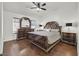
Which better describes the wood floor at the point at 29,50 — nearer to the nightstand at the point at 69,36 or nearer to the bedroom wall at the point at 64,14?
the nightstand at the point at 69,36

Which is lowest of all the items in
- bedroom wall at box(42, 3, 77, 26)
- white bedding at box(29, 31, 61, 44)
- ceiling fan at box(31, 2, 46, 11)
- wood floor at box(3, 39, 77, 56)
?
wood floor at box(3, 39, 77, 56)

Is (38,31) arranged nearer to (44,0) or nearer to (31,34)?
(31,34)

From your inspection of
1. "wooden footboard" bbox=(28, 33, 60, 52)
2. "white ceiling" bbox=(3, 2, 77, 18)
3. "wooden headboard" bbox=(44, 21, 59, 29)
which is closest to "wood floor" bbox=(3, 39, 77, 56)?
"wooden footboard" bbox=(28, 33, 60, 52)

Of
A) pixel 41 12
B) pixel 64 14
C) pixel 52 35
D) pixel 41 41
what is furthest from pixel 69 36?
pixel 41 12

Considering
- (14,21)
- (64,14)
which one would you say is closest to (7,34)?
(14,21)

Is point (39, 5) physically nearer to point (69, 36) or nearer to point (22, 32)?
point (22, 32)

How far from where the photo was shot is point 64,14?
1696mm

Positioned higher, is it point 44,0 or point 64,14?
point 44,0

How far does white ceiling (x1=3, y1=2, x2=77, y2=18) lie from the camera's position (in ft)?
5.56

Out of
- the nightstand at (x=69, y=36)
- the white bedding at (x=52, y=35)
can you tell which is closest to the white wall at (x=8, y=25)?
the white bedding at (x=52, y=35)

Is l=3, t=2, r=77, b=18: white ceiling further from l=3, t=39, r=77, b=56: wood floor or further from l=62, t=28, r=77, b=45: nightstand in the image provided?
l=3, t=39, r=77, b=56: wood floor

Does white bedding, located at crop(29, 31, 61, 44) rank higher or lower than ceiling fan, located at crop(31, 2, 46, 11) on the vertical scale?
lower

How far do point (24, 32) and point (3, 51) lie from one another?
0.51 meters

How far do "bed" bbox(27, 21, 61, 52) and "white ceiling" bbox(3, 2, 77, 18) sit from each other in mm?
224
